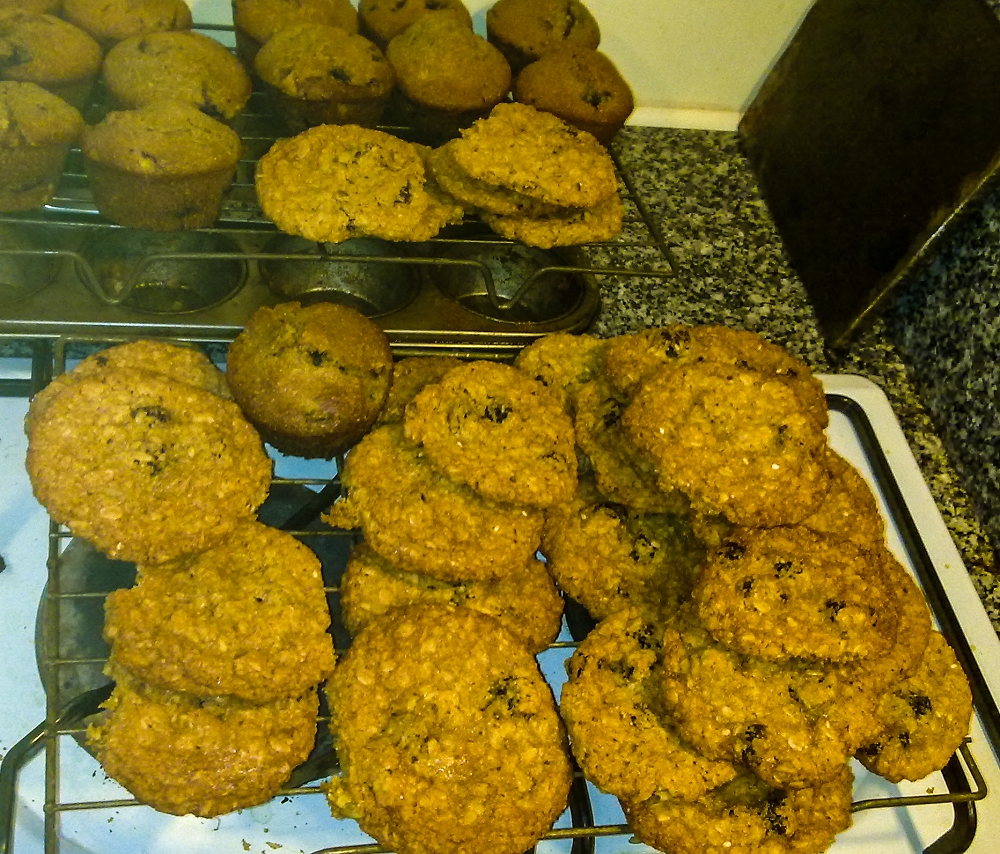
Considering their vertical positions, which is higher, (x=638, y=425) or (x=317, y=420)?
(x=638, y=425)

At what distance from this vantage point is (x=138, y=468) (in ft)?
3.79

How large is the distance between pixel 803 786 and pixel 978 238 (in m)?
1.34

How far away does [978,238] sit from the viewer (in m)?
1.78

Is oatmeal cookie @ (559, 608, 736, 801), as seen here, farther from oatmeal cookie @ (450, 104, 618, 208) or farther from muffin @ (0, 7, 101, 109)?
muffin @ (0, 7, 101, 109)

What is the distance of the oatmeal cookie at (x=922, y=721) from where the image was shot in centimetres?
123

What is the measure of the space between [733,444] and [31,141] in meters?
1.34

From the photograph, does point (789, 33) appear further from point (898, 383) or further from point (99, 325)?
point (99, 325)

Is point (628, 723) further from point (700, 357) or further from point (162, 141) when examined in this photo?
point (162, 141)

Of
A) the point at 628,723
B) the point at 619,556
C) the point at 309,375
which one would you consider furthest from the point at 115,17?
the point at 628,723

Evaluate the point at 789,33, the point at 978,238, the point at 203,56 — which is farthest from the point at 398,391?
the point at 789,33

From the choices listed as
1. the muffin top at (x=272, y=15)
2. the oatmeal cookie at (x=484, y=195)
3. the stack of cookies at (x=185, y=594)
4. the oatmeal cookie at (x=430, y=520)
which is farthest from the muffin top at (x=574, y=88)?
the stack of cookies at (x=185, y=594)

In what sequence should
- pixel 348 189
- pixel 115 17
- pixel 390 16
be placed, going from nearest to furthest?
1. pixel 348 189
2. pixel 115 17
3. pixel 390 16

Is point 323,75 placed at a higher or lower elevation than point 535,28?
lower

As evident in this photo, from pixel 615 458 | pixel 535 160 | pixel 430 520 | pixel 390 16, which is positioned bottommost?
pixel 430 520
